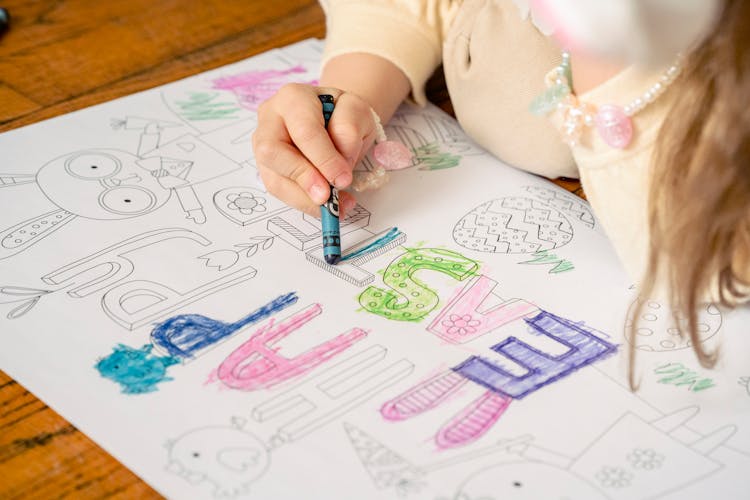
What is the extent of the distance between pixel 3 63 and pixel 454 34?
0.40 m

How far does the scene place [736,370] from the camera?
0.51 m

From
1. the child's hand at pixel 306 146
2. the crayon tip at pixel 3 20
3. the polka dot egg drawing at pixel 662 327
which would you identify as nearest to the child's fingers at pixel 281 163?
the child's hand at pixel 306 146

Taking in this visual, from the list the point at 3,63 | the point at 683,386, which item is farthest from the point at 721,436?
the point at 3,63

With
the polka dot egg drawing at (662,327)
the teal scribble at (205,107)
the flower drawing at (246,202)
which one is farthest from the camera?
the teal scribble at (205,107)

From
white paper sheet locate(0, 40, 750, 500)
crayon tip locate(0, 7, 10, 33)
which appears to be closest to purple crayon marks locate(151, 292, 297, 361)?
white paper sheet locate(0, 40, 750, 500)

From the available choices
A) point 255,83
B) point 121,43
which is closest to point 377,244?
point 255,83

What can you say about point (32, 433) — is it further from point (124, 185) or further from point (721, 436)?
point (721, 436)

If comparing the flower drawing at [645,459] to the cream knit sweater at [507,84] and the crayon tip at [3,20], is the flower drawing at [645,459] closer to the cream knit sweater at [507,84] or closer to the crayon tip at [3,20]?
the cream knit sweater at [507,84]

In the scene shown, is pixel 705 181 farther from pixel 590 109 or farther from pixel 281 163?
pixel 281 163

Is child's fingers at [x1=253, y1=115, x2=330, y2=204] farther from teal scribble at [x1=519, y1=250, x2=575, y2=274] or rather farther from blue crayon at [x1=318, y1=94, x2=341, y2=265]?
teal scribble at [x1=519, y1=250, x2=575, y2=274]

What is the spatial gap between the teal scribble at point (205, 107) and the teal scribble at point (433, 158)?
161 millimetres

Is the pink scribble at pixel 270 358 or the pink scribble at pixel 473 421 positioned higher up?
the pink scribble at pixel 270 358

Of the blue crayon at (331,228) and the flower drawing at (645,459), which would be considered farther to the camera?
the blue crayon at (331,228)

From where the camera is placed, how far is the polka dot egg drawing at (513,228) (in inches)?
23.6
